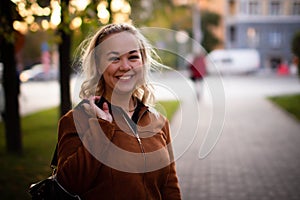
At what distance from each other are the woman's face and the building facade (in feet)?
169

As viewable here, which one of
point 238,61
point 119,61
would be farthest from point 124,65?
point 238,61

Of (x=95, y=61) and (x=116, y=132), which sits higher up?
(x=95, y=61)

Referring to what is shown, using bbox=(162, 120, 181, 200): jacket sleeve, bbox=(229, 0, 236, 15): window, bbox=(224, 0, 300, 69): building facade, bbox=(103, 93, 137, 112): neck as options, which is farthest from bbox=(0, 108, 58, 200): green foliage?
bbox=(229, 0, 236, 15): window

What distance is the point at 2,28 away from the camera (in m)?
6.45

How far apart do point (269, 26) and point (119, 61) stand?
172ft

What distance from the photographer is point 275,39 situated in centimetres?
5178

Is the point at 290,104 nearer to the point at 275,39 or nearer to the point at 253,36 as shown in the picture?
the point at 275,39

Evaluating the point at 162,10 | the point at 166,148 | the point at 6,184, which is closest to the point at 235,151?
the point at 6,184

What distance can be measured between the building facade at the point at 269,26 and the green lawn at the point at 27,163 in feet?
142

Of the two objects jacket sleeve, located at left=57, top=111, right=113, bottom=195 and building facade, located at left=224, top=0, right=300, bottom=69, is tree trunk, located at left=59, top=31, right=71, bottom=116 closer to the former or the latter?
jacket sleeve, located at left=57, top=111, right=113, bottom=195

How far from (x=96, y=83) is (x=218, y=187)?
13.7 feet

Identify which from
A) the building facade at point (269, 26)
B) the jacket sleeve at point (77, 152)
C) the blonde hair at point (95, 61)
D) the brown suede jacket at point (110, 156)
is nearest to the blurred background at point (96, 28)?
the building facade at point (269, 26)

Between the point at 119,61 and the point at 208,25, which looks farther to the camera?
the point at 208,25

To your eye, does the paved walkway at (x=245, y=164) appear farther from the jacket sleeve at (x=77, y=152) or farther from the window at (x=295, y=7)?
the window at (x=295, y=7)
